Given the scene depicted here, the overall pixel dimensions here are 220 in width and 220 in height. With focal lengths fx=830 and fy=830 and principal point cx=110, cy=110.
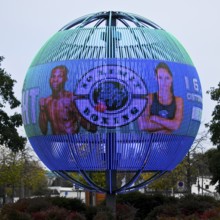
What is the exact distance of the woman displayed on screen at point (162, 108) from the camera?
99.1 feet

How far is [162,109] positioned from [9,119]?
1765 centimetres

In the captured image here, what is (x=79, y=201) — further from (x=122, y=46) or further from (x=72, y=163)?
(x=122, y=46)

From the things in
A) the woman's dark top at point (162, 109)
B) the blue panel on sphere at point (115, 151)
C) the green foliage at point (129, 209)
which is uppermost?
the woman's dark top at point (162, 109)

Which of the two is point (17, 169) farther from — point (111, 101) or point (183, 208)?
point (111, 101)

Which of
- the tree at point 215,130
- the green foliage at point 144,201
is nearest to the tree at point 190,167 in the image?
the tree at point 215,130

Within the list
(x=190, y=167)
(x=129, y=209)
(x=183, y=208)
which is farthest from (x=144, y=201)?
(x=190, y=167)

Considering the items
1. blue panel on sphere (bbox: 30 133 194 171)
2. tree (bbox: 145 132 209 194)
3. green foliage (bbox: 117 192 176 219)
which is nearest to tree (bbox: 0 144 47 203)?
tree (bbox: 145 132 209 194)

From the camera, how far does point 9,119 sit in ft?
152

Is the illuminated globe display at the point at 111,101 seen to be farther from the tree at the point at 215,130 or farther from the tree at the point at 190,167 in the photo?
the tree at the point at 190,167

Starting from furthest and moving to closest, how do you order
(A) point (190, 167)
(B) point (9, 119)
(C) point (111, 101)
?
(A) point (190, 167) → (B) point (9, 119) → (C) point (111, 101)

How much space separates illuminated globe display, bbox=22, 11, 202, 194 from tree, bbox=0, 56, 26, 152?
1308cm

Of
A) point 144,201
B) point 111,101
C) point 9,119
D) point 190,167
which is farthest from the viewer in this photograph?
point 190,167

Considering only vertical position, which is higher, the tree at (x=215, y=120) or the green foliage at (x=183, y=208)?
the tree at (x=215, y=120)

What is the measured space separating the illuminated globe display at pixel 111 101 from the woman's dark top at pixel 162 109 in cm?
4
